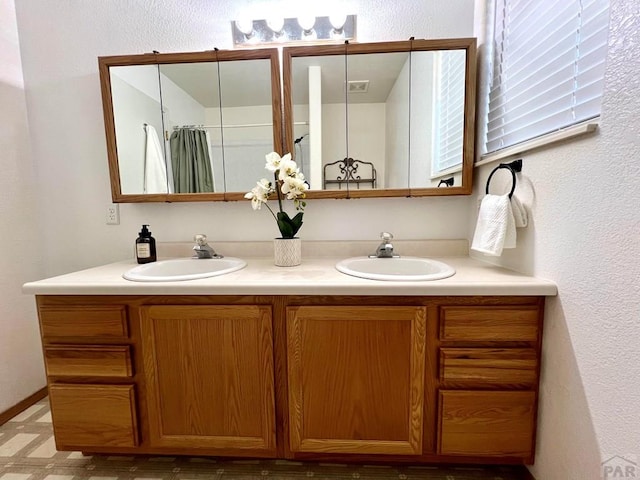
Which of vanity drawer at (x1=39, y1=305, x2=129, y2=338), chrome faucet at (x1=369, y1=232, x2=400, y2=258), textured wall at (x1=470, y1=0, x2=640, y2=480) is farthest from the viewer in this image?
chrome faucet at (x1=369, y1=232, x2=400, y2=258)

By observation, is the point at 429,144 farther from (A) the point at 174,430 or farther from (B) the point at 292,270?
(A) the point at 174,430

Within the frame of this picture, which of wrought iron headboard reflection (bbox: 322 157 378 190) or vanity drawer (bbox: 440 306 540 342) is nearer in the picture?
vanity drawer (bbox: 440 306 540 342)

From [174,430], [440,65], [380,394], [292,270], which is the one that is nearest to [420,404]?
[380,394]

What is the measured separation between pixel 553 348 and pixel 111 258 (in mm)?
2036

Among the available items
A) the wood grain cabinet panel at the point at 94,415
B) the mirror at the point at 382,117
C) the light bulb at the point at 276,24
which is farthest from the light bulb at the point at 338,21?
the wood grain cabinet panel at the point at 94,415

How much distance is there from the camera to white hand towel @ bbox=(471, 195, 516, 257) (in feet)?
3.55

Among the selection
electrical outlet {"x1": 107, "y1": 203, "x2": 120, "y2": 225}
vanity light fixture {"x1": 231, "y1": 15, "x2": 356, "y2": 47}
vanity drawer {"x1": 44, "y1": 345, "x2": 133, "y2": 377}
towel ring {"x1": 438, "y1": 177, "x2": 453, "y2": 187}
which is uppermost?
vanity light fixture {"x1": 231, "y1": 15, "x2": 356, "y2": 47}

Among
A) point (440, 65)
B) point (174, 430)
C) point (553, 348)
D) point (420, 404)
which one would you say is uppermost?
point (440, 65)

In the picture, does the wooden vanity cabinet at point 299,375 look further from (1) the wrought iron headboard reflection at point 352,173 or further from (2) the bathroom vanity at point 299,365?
(1) the wrought iron headboard reflection at point 352,173

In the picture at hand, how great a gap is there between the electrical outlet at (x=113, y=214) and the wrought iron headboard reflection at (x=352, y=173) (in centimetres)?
112

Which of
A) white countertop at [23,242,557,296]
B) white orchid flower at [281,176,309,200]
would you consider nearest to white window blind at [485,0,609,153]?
white countertop at [23,242,557,296]

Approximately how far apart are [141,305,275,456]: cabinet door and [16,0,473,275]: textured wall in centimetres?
60

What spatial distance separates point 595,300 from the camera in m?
0.81

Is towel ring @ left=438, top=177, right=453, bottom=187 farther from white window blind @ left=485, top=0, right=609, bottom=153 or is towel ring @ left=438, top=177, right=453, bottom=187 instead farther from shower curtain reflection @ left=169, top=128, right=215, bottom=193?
shower curtain reflection @ left=169, top=128, right=215, bottom=193
